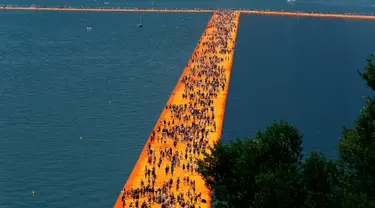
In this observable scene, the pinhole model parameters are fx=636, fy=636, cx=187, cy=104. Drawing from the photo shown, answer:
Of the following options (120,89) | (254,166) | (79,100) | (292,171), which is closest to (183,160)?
(254,166)

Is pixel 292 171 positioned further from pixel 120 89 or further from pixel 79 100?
pixel 120 89

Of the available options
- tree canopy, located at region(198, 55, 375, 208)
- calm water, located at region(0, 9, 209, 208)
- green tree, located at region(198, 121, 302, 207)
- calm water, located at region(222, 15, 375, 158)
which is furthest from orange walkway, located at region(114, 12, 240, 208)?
tree canopy, located at region(198, 55, 375, 208)

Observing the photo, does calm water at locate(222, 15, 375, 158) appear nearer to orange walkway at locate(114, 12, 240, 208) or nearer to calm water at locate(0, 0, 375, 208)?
calm water at locate(0, 0, 375, 208)

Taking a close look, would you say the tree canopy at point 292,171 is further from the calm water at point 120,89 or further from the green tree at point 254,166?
the calm water at point 120,89

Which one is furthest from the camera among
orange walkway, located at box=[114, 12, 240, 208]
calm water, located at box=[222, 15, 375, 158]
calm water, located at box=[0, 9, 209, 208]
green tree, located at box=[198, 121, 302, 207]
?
calm water, located at box=[222, 15, 375, 158]

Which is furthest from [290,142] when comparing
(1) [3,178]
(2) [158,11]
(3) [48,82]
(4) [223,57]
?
(2) [158,11]

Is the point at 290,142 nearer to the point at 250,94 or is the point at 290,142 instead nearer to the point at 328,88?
the point at 250,94
